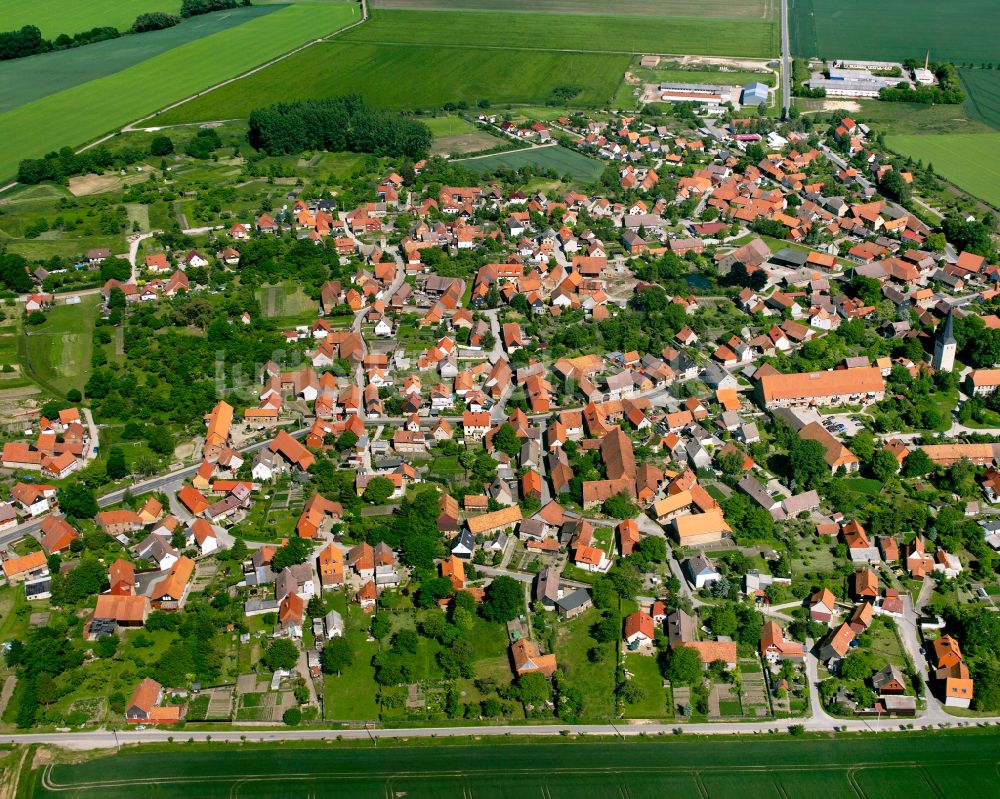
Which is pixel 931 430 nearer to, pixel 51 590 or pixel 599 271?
pixel 599 271

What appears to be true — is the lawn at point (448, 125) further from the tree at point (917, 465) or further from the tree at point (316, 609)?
the tree at point (316, 609)

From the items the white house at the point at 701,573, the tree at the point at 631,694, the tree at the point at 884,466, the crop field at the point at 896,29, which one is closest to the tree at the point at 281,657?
the tree at the point at 631,694

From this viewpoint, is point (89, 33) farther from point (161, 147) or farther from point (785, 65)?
point (785, 65)

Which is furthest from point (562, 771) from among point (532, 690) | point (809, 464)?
point (809, 464)

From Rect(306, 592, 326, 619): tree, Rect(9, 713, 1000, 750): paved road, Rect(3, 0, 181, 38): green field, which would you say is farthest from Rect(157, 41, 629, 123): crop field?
Rect(9, 713, 1000, 750): paved road

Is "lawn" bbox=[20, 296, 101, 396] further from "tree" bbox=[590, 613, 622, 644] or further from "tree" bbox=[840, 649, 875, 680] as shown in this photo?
"tree" bbox=[840, 649, 875, 680]

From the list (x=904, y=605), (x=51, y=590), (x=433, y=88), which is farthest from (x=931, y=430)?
(x=433, y=88)
